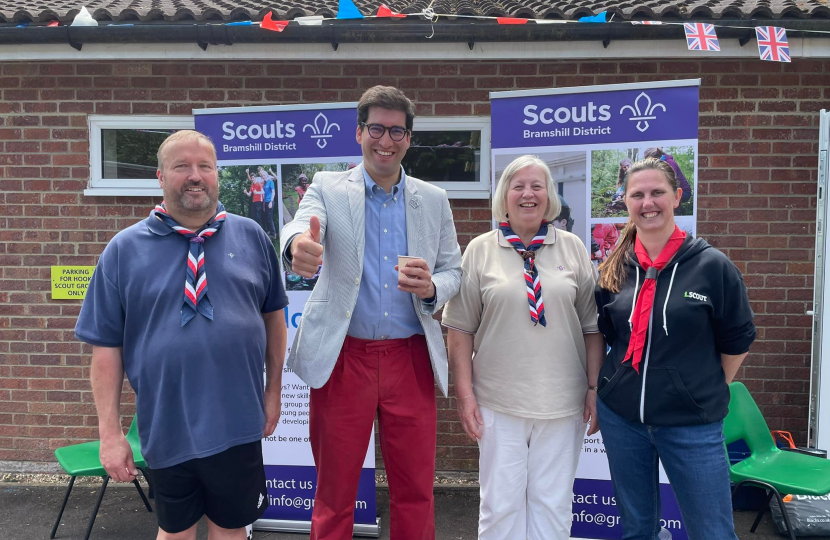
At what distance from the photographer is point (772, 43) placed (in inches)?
151

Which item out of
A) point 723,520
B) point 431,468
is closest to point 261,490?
point 431,468

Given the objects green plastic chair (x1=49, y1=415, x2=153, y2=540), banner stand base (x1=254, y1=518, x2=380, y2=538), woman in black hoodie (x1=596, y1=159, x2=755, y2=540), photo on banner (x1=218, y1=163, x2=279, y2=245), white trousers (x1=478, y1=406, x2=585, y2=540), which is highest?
photo on banner (x1=218, y1=163, x2=279, y2=245)

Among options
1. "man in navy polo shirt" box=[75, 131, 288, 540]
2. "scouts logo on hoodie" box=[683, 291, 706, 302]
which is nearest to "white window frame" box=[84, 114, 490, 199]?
"scouts logo on hoodie" box=[683, 291, 706, 302]

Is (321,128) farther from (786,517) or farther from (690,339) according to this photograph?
(786,517)

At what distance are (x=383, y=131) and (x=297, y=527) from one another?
2597 mm

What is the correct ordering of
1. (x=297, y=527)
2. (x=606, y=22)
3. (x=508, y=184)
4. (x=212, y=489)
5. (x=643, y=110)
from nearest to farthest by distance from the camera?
(x=212, y=489), (x=508, y=184), (x=643, y=110), (x=297, y=527), (x=606, y=22)

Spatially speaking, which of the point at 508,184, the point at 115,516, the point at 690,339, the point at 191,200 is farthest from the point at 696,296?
the point at 115,516

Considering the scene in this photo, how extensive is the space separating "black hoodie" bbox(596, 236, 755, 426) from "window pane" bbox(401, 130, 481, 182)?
2.31 metres

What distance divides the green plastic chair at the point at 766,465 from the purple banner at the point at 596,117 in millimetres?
1748

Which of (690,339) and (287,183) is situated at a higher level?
(287,183)

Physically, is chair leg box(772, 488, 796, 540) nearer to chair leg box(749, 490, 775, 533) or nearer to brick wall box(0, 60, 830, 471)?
chair leg box(749, 490, 775, 533)

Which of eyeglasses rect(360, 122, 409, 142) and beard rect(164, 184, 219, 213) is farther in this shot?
eyeglasses rect(360, 122, 409, 142)

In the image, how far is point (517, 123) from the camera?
351cm

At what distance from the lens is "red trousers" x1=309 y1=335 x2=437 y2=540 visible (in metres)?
2.53
